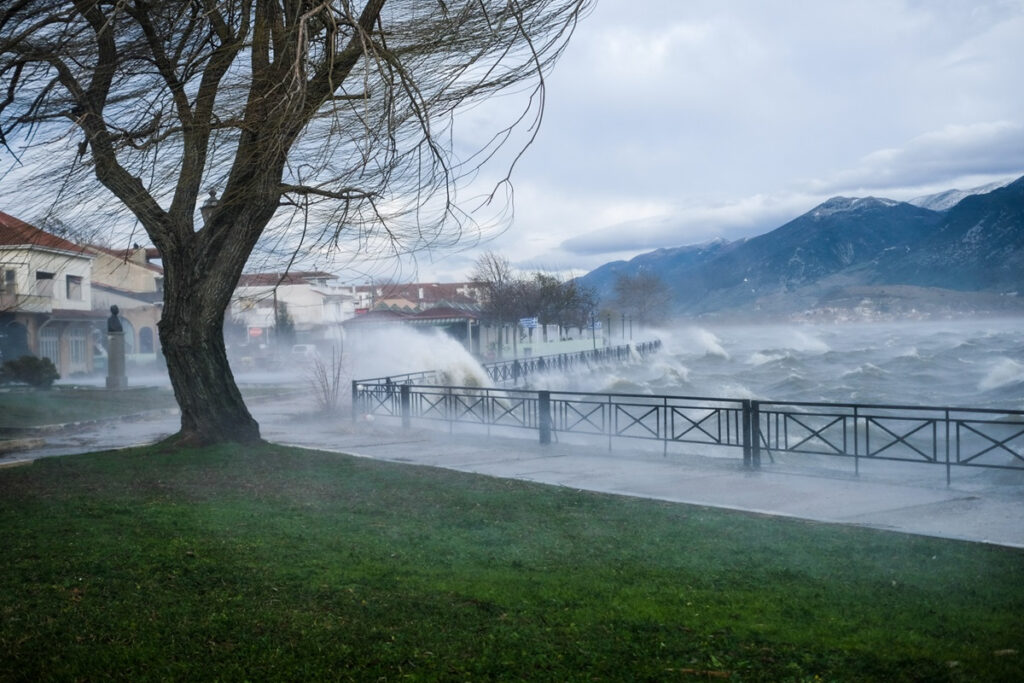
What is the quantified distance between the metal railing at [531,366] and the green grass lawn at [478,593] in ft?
45.6

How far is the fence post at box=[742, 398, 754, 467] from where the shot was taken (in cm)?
1327

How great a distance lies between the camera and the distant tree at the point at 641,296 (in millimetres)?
82688

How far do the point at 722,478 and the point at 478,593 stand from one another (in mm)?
7314

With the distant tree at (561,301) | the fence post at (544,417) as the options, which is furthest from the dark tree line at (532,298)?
the fence post at (544,417)

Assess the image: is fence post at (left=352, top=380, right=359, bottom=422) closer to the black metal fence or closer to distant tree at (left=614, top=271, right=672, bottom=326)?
the black metal fence

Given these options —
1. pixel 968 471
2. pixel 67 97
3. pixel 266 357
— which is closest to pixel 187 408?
pixel 67 97

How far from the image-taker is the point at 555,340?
6334 cm

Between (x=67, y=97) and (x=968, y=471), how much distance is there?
681 inches

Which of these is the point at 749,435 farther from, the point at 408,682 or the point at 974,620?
the point at 408,682

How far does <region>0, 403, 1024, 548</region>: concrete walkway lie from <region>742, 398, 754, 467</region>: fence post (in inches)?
10.1

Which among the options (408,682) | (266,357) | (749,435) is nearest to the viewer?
(408,682)

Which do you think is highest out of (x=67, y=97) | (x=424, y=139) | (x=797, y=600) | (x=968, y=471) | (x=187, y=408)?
(x=67, y=97)

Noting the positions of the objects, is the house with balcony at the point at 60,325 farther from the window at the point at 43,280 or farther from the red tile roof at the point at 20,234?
the red tile roof at the point at 20,234

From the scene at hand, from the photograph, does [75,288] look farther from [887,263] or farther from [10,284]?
[887,263]
